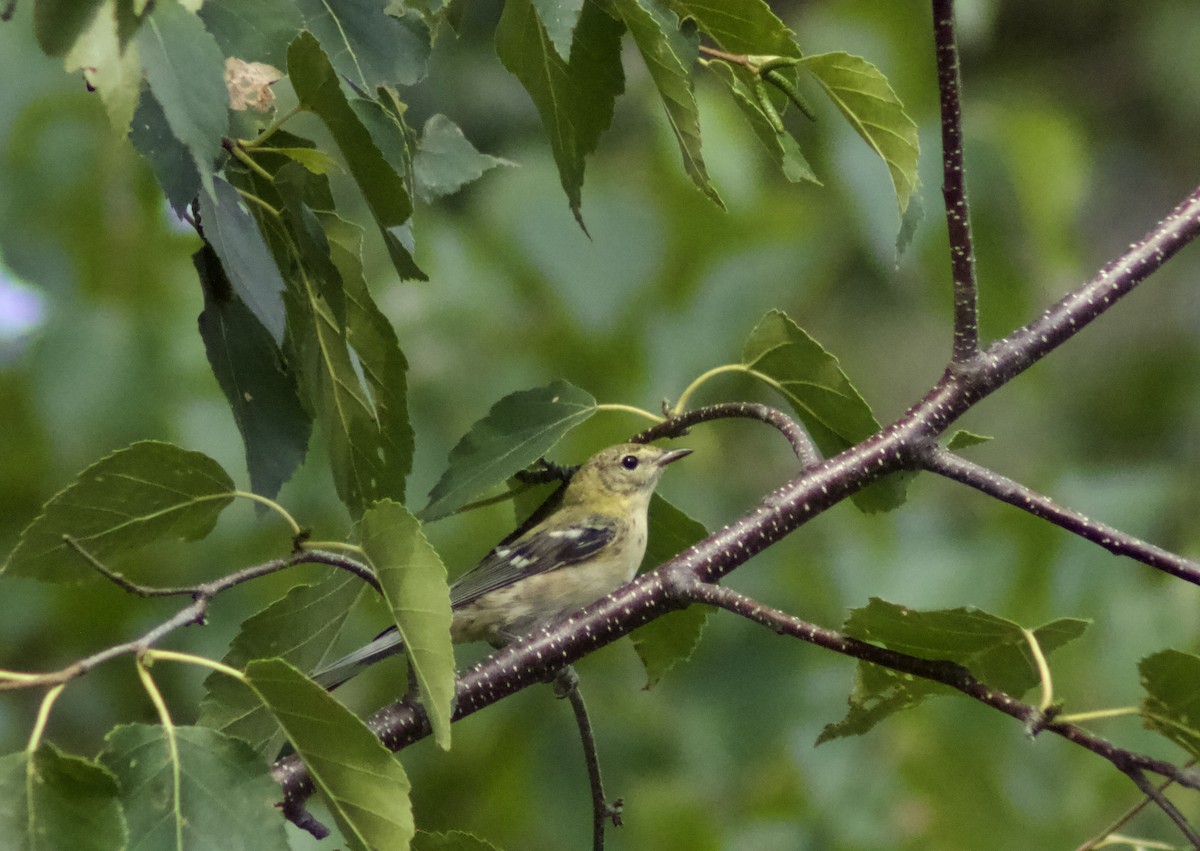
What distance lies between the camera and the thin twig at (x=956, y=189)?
136 cm

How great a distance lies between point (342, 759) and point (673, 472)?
9.10ft

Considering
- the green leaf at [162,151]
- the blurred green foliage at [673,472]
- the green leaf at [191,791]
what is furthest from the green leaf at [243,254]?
the blurred green foliage at [673,472]

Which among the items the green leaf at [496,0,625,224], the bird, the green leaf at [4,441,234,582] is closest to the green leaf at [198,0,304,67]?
the green leaf at [496,0,625,224]

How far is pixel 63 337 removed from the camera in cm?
290

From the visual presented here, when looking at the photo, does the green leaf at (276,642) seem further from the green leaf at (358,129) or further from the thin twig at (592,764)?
the green leaf at (358,129)

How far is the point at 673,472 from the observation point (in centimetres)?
386

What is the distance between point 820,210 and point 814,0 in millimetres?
2368

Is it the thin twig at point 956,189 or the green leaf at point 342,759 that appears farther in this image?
the thin twig at point 956,189

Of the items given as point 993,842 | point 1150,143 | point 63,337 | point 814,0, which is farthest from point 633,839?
point 1150,143

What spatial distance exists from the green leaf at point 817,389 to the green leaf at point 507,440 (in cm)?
24

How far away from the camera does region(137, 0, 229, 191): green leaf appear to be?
38.1 inches

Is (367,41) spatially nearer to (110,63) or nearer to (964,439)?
(110,63)

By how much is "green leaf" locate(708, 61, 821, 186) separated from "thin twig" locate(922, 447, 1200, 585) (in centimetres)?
37

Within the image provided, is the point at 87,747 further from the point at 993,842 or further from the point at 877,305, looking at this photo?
the point at 877,305
